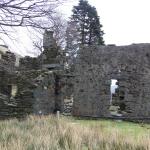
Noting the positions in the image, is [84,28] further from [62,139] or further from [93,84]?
[62,139]

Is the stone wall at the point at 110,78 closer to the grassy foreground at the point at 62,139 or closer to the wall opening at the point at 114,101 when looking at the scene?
the wall opening at the point at 114,101

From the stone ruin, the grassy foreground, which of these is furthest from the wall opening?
the grassy foreground

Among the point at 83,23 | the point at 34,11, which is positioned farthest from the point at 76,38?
the point at 34,11

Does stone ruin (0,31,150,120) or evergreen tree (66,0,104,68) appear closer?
stone ruin (0,31,150,120)

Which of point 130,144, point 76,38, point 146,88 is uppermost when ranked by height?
point 76,38

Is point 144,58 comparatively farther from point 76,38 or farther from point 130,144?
point 76,38

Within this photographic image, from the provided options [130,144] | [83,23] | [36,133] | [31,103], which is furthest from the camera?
[83,23]

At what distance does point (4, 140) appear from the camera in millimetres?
10242

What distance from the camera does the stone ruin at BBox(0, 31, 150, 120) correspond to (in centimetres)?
2205

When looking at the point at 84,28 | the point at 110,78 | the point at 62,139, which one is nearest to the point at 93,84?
the point at 110,78

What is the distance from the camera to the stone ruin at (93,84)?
2205 cm

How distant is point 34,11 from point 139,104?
12.0 metres

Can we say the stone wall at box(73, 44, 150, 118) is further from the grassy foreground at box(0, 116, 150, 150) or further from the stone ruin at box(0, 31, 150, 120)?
the grassy foreground at box(0, 116, 150, 150)

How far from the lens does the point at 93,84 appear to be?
2320cm
